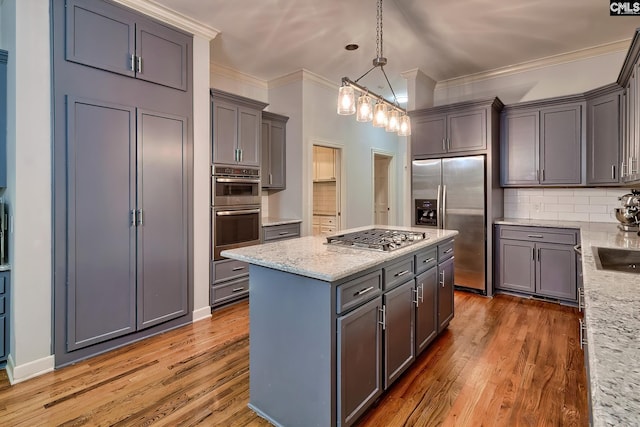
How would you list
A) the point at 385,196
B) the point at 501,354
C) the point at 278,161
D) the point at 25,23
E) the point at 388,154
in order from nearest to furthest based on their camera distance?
the point at 25,23
the point at 501,354
the point at 278,161
the point at 388,154
the point at 385,196

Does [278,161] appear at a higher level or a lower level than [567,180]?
higher

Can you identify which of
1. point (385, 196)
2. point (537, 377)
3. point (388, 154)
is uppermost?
point (388, 154)

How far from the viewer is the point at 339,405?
65.7 inches

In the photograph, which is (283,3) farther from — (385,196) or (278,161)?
(385,196)

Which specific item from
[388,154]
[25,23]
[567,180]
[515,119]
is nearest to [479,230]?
[567,180]

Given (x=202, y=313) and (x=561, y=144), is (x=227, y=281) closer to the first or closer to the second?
(x=202, y=313)

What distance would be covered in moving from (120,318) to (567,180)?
4839mm

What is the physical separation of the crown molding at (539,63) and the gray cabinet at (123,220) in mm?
3899

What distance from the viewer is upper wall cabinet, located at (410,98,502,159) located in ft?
13.5

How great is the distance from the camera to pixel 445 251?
9.59 ft

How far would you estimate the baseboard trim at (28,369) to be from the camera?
7.52 feet

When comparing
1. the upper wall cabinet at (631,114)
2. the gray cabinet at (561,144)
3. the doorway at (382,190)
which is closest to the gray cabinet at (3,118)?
the upper wall cabinet at (631,114)

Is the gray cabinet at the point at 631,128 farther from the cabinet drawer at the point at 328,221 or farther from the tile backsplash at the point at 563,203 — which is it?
the cabinet drawer at the point at 328,221

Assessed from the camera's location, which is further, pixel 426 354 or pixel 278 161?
pixel 278 161
